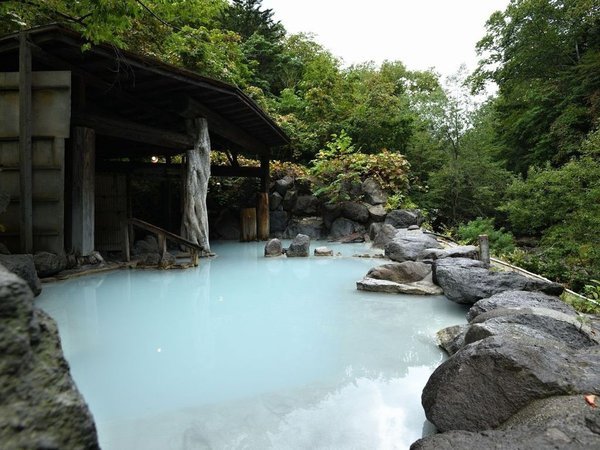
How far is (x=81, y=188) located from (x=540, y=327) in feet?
22.7

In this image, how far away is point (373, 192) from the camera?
12.7 meters

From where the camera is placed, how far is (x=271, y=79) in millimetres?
22484

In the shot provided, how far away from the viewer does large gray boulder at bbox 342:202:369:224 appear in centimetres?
1250

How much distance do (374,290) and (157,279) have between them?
3591 millimetres

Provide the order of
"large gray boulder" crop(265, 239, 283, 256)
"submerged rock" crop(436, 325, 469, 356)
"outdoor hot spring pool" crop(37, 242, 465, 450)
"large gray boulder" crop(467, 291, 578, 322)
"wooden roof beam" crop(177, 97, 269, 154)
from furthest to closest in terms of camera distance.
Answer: "large gray boulder" crop(265, 239, 283, 256)
"wooden roof beam" crop(177, 97, 269, 154)
"large gray boulder" crop(467, 291, 578, 322)
"submerged rock" crop(436, 325, 469, 356)
"outdoor hot spring pool" crop(37, 242, 465, 450)

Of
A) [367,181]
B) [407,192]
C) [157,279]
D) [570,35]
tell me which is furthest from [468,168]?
[157,279]

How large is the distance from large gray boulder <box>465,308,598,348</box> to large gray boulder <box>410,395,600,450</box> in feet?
2.50

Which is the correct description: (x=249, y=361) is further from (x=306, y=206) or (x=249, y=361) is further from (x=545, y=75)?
(x=545, y=75)

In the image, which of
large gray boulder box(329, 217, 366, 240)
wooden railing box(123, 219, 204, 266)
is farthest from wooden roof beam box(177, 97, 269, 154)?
large gray boulder box(329, 217, 366, 240)

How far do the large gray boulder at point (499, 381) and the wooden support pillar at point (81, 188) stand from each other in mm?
6438

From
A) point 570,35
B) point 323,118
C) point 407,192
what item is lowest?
point 407,192

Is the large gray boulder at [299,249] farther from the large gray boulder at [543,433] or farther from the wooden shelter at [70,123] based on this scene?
the large gray boulder at [543,433]

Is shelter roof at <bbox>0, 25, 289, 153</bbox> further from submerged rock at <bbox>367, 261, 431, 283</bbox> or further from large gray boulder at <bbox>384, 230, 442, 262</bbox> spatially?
submerged rock at <bbox>367, 261, 431, 283</bbox>

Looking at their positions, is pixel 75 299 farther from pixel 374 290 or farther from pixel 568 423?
pixel 568 423
